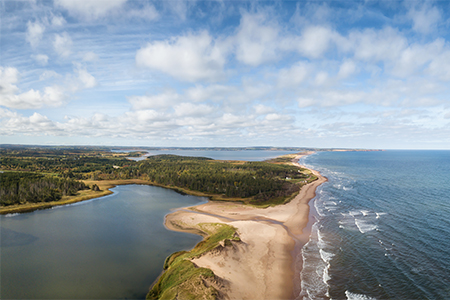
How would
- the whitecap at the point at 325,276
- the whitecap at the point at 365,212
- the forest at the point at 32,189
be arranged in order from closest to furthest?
the whitecap at the point at 325,276 < the whitecap at the point at 365,212 < the forest at the point at 32,189

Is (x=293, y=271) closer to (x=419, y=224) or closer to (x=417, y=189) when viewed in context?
(x=419, y=224)

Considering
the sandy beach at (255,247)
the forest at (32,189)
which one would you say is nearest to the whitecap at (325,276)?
the sandy beach at (255,247)

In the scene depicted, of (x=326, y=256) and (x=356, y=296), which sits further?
(x=326, y=256)

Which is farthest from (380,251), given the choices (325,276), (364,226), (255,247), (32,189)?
(32,189)

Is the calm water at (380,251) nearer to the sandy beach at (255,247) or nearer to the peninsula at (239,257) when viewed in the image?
the sandy beach at (255,247)

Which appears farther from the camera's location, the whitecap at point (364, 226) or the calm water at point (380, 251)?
the whitecap at point (364, 226)

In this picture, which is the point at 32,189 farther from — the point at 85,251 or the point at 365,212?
the point at 365,212

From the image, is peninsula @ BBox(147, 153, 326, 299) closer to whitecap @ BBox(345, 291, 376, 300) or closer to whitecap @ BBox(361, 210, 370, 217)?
whitecap @ BBox(345, 291, 376, 300)
